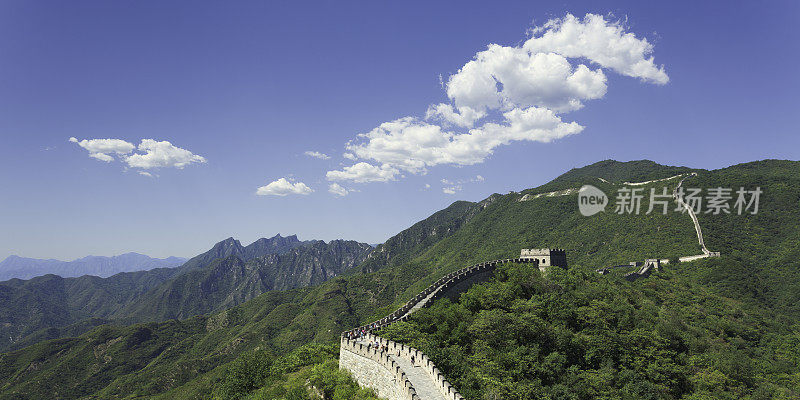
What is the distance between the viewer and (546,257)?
59.2 metres

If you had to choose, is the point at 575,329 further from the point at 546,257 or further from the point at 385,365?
the point at 385,365

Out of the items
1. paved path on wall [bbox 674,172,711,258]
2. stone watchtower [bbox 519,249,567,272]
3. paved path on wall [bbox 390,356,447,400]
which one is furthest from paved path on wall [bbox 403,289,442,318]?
paved path on wall [bbox 674,172,711,258]

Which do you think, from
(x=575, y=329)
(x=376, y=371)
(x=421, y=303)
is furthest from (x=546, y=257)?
(x=376, y=371)

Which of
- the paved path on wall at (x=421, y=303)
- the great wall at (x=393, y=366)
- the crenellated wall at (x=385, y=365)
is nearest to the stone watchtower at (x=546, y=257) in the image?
the paved path on wall at (x=421, y=303)

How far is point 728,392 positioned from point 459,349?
1143 inches

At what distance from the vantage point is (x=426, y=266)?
195125 millimetres

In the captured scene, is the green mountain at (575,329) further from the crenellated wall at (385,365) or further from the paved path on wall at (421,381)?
the paved path on wall at (421,381)

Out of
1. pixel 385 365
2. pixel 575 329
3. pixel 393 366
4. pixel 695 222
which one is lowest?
pixel 575 329

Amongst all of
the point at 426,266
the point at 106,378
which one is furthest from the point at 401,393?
the point at 106,378

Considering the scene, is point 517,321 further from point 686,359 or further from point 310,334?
point 310,334

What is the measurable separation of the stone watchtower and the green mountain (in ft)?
9.03

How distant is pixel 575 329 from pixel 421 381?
892 inches

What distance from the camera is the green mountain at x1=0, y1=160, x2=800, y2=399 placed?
32.8 metres

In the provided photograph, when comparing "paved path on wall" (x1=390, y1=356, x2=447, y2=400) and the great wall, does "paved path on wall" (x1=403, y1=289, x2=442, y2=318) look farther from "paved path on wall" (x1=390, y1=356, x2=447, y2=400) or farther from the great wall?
"paved path on wall" (x1=390, y1=356, x2=447, y2=400)
